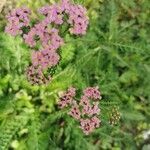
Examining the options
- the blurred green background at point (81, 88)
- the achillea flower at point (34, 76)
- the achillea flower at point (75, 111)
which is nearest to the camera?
the achillea flower at point (34, 76)

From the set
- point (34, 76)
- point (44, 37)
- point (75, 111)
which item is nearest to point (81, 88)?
point (75, 111)

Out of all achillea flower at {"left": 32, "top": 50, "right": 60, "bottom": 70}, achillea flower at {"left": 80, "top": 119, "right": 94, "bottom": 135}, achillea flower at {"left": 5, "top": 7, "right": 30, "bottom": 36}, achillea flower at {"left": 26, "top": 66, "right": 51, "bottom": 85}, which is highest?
achillea flower at {"left": 5, "top": 7, "right": 30, "bottom": 36}

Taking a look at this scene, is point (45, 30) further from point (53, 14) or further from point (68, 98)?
point (68, 98)

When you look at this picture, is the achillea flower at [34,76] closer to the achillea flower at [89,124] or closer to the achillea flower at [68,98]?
the achillea flower at [68,98]

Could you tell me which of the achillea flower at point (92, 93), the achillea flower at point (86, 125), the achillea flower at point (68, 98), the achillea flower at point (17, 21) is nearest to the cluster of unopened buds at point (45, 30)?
the achillea flower at point (17, 21)

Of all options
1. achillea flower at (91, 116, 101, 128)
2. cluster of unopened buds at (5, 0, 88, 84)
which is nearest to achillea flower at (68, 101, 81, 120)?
achillea flower at (91, 116, 101, 128)

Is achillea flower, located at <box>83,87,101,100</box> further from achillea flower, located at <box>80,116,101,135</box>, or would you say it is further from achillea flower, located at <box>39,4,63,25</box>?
achillea flower, located at <box>39,4,63,25</box>
